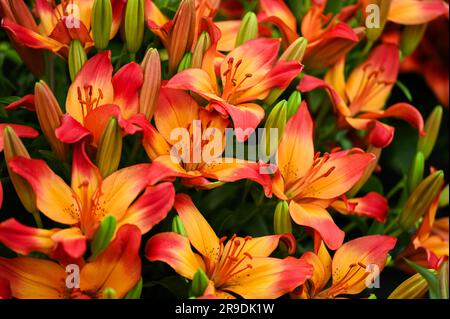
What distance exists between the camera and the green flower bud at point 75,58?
661 millimetres

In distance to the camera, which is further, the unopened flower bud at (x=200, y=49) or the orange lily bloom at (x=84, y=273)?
the unopened flower bud at (x=200, y=49)

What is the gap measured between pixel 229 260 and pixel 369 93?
0.32m

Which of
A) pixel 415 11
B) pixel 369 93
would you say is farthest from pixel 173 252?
pixel 415 11

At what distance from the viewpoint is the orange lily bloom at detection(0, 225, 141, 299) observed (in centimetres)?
56

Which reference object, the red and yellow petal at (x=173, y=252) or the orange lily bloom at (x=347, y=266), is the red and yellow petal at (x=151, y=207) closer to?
the red and yellow petal at (x=173, y=252)

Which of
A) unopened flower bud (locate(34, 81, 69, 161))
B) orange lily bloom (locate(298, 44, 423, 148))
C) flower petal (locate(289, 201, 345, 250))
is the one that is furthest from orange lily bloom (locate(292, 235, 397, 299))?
unopened flower bud (locate(34, 81, 69, 161))

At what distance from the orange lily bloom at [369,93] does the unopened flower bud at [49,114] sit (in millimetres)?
253

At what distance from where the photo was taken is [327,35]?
77 cm

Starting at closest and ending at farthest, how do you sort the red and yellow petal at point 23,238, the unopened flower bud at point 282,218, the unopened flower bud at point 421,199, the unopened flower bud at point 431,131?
the red and yellow petal at point 23,238
the unopened flower bud at point 282,218
the unopened flower bud at point 421,199
the unopened flower bud at point 431,131

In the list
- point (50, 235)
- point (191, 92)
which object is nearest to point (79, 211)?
point (50, 235)

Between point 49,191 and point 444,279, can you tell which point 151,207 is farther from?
point 444,279

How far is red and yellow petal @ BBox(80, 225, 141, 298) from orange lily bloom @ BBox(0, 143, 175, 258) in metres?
0.02

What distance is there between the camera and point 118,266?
57cm

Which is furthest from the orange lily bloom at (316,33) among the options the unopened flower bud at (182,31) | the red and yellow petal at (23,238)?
the red and yellow petal at (23,238)
